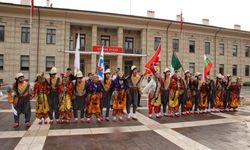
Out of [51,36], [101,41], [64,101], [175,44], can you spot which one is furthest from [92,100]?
[175,44]

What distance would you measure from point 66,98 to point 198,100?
5.71 meters

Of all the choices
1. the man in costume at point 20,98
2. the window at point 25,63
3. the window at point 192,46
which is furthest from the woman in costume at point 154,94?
the window at point 192,46

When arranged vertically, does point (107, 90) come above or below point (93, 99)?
above

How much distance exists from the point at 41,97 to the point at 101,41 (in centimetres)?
2181

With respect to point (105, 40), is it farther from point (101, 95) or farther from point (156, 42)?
point (101, 95)

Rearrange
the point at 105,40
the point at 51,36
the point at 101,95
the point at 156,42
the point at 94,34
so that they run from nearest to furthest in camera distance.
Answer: the point at 101,95 → the point at 51,36 → the point at 94,34 → the point at 105,40 → the point at 156,42

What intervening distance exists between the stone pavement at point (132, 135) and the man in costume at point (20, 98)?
43cm

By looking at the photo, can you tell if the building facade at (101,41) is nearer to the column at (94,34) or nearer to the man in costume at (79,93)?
the column at (94,34)

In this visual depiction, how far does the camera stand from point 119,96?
320 inches

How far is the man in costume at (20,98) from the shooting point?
271 inches

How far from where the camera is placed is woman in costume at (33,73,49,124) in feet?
23.6

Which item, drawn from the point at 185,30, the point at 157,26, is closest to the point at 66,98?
the point at 157,26

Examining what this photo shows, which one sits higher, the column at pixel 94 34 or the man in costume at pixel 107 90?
the column at pixel 94 34

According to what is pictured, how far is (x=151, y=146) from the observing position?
5336 mm
